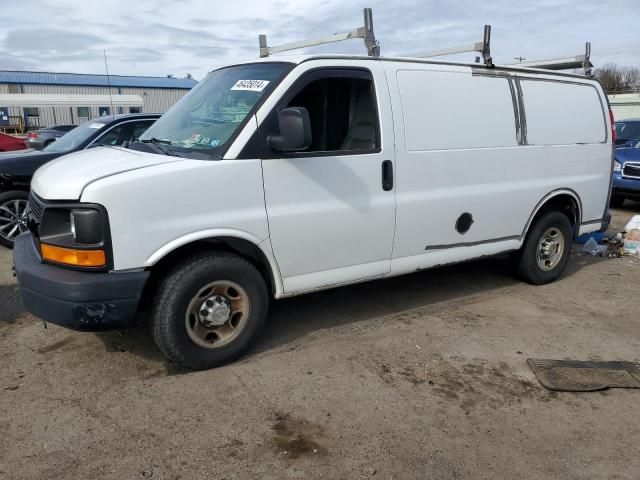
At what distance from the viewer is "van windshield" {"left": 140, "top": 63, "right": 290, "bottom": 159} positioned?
3672 mm

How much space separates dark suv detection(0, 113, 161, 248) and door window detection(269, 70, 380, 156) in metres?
3.52

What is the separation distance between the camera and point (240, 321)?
379 centimetres

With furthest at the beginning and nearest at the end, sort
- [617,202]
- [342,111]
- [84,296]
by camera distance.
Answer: [617,202], [342,111], [84,296]

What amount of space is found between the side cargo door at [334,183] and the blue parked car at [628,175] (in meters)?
7.48

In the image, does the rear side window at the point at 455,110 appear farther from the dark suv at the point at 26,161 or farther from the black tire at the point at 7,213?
the black tire at the point at 7,213

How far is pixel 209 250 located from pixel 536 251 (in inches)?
139

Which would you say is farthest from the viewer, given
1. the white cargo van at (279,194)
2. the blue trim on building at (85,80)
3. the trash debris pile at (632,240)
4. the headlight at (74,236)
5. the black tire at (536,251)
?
the blue trim on building at (85,80)

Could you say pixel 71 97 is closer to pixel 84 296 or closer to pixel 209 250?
pixel 209 250

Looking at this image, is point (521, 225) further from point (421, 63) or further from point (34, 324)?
point (34, 324)

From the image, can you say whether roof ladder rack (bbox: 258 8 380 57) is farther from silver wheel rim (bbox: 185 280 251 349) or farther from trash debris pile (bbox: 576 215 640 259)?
trash debris pile (bbox: 576 215 640 259)

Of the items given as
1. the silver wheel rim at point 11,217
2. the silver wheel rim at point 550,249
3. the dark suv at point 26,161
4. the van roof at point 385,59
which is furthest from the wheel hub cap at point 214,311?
the silver wheel rim at point 11,217

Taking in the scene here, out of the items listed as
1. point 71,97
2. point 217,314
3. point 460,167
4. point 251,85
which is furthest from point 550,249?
point 71,97

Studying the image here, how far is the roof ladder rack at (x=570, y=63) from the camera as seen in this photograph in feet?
18.6

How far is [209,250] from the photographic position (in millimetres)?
3625
